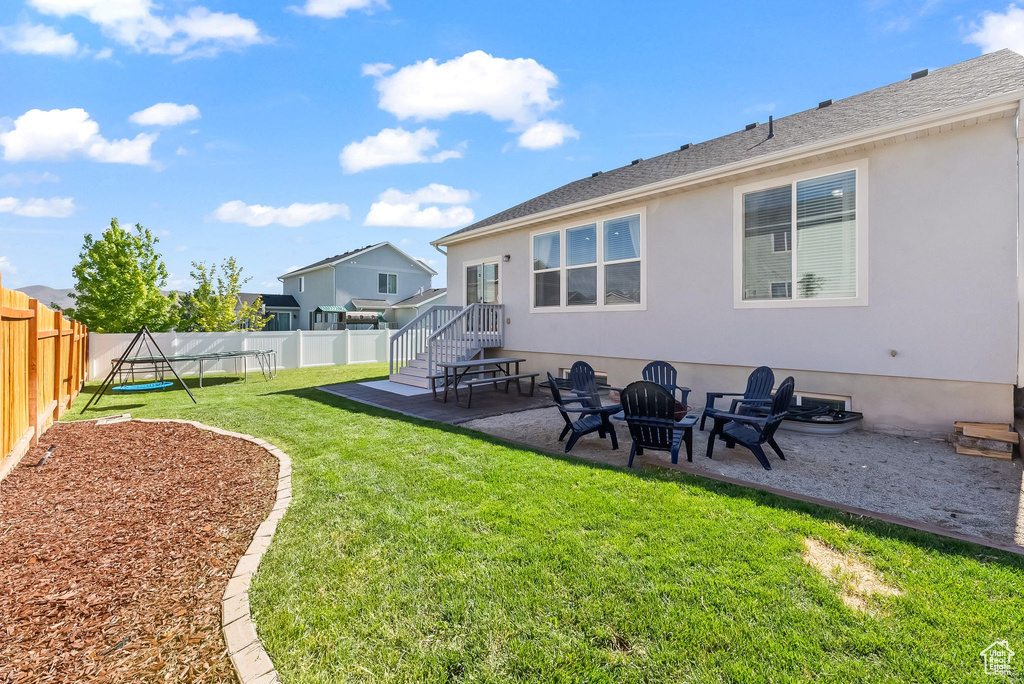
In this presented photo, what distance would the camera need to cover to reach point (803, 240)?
6.68 meters

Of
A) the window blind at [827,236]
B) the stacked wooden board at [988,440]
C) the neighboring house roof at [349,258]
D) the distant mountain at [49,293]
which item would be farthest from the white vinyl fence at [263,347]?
the distant mountain at [49,293]

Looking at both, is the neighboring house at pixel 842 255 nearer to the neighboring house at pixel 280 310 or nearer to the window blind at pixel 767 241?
the window blind at pixel 767 241

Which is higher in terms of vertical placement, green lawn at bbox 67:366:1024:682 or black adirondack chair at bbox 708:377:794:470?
black adirondack chair at bbox 708:377:794:470

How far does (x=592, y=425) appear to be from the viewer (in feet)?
18.6

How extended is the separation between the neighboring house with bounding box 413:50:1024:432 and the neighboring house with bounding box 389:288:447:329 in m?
21.3

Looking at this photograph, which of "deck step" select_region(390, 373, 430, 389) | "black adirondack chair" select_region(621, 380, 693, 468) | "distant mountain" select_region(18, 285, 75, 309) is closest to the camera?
"black adirondack chair" select_region(621, 380, 693, 468)

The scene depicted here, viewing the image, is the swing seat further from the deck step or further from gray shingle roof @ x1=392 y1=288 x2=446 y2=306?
gray shingle roof @ x1=392 y1=288 x2=446 y2=306

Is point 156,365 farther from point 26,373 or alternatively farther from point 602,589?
point 602,589

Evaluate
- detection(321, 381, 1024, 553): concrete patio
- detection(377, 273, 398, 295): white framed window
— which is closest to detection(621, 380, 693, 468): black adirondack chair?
detection(321, 381, 1024, 553): concrete patio

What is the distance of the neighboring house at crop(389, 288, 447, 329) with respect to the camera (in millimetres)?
29906

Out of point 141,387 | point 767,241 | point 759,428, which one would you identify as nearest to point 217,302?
point 141,387

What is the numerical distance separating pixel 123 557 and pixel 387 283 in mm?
29987

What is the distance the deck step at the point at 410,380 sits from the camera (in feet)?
35.5

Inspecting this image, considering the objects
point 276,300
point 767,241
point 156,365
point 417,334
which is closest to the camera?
point 767,241
